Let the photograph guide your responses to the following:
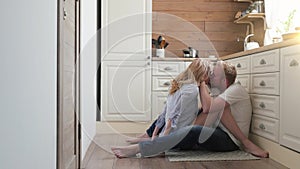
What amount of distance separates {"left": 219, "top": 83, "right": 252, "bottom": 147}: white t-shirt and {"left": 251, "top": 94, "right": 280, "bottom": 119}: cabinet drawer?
6 centimetres

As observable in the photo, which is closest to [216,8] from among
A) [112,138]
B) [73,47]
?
[112,138]

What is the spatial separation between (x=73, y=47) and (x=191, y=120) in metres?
1.42

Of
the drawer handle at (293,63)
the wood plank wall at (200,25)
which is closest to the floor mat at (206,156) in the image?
the drawer handle at (293,63)

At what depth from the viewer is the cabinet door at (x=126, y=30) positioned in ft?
14.5

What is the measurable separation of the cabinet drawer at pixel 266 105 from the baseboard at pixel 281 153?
0.71 feet

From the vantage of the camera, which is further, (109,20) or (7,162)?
(109,20)

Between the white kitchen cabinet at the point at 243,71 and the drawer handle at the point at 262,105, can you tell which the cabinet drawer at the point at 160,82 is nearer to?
the white kitchen cabinet at the point at 243,71

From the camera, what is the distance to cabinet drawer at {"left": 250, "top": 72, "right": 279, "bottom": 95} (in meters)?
2.81

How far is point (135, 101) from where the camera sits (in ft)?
14.6

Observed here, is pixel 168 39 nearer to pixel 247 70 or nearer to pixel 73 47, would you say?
pixel 247 70

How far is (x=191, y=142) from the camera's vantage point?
3.03 metres

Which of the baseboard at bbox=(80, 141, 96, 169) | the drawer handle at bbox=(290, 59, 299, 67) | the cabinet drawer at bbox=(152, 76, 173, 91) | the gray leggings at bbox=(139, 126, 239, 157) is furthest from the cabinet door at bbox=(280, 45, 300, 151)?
the cabinet drawer at bbox=(152, 76, 173, 91)

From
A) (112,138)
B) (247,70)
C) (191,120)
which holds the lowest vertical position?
(112,138)

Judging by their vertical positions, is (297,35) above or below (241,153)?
above
